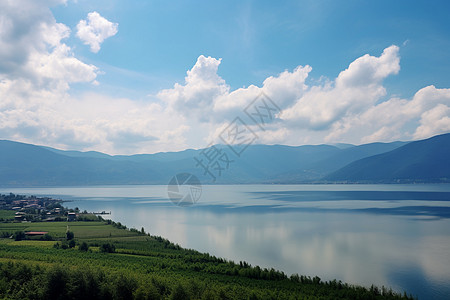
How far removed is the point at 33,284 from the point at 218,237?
20855 millimetres

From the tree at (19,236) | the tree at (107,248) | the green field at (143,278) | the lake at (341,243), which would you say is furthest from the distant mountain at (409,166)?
the tree at (19,236)

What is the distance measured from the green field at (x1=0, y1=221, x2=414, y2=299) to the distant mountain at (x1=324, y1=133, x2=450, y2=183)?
147m

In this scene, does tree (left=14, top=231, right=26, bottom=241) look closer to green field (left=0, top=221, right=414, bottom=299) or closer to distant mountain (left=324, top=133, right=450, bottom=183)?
green field (left=0, top=221, right=414, bottom=299)

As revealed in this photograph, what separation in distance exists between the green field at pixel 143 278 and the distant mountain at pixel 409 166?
147 metres

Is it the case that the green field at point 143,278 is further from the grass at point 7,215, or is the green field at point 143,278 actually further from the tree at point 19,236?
the grass at point 7,215

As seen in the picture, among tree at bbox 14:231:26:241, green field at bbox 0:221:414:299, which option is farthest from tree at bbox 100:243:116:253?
tree at bbox 14:231:26:241

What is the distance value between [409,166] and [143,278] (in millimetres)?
165324

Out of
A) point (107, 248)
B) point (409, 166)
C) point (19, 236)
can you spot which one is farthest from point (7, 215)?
point (409, 166)

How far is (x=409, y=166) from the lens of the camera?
15338 cm

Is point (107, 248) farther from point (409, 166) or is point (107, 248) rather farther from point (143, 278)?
point (409, 166)

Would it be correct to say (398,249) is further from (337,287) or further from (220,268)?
(220,268)

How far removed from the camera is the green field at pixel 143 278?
545 inches

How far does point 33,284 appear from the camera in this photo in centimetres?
1460

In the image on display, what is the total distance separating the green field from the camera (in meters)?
13.8
